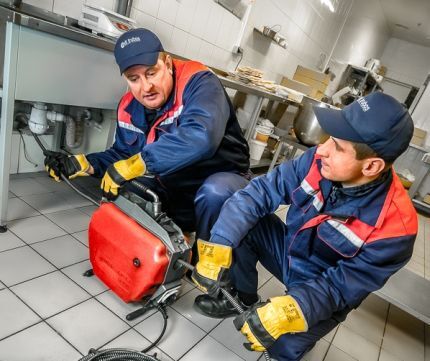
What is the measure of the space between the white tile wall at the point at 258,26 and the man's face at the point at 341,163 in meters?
1.69

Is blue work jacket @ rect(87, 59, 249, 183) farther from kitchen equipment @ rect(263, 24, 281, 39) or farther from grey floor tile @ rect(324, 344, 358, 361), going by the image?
kitchen equipment @ rect(263, 24, 281, 39)

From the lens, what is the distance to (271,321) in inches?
36.7

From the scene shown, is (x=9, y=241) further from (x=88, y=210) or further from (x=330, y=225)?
(x=330, y=225)

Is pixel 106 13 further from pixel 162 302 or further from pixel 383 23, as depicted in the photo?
pixel 383 23

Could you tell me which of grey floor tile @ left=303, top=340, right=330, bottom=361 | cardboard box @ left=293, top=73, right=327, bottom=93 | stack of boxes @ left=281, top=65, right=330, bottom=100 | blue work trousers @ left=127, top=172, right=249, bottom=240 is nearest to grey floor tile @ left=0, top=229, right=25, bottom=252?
blue work trousers @ left=127, top=172, right=249, bottom=240

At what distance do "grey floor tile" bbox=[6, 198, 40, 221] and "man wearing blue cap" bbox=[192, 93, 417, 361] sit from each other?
101cm

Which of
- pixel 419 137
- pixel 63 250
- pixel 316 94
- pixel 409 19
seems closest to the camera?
pixel 63 250

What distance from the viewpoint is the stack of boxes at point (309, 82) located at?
429 centimetres

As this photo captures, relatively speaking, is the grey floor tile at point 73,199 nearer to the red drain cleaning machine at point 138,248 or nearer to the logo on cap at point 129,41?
the red drain cleaning machine at point 138,248

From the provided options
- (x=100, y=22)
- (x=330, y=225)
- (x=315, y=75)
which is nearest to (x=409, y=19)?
(x=315, y=75)

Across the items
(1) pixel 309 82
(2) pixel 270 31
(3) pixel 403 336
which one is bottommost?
(3) pixel 403 336

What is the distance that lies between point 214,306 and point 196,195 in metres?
0.49

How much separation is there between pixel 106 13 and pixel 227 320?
1.65m

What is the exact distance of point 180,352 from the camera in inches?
45.3
